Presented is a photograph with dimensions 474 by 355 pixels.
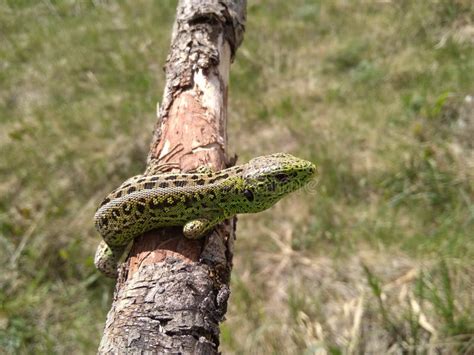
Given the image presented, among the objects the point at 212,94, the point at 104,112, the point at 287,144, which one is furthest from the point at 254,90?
the point at 212,94

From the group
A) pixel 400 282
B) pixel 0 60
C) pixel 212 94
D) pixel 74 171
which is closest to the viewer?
pixel 212 94

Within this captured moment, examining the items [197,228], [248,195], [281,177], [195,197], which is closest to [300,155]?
[281,177]

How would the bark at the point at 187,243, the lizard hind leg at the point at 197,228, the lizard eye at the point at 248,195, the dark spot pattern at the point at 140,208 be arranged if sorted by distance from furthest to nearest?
the lizard eye at the point at 248,195 → the dark spot pattern at the point at 140,208 → the lizard hind leg at the point at 197,228 → the bark at the point at 187,243

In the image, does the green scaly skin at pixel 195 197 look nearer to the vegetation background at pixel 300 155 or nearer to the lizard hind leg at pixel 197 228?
the lizard hind leg at pixel 197 228

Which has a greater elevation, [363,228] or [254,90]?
[254,90]

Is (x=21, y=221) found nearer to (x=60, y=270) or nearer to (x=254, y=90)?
(x=60, y=270)

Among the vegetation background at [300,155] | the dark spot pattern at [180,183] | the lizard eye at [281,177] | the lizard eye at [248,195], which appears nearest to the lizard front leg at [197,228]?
the dark spot pattern at [180,183]
